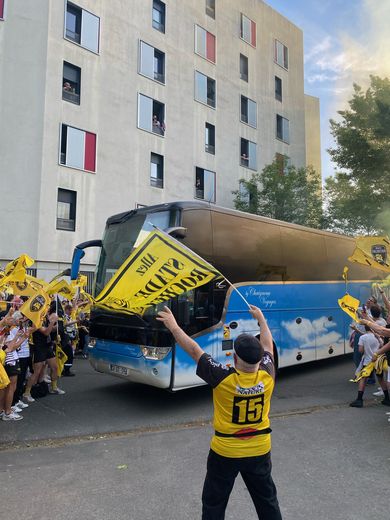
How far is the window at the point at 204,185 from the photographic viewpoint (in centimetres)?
2678

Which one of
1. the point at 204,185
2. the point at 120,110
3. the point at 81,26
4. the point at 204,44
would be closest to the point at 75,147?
the point at 120,110

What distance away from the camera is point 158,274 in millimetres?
4129

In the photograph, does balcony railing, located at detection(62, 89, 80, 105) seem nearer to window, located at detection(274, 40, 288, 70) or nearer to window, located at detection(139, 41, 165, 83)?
window, located at detection(139, 41, 165, 83)

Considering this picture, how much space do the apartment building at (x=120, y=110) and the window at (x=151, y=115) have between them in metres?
0.06

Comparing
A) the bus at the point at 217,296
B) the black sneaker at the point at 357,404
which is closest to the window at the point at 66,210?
the bus at the point at 217,296

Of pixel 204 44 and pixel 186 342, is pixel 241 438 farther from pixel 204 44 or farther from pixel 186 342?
pixel 204 44

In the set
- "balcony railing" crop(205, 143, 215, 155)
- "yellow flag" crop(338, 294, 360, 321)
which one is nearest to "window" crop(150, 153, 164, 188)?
"balcony railing" crop(205, 143, 215, 155)

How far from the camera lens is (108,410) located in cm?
747

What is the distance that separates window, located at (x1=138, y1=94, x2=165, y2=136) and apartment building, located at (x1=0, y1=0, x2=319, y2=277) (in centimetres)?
6

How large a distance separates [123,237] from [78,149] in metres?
14.5

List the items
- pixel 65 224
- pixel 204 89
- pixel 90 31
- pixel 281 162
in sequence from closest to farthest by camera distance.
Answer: pixel 65 224
pixel 90 31
pixel 204 89
pixel 281 162

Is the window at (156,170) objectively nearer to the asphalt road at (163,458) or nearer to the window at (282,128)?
the window at (282,128)

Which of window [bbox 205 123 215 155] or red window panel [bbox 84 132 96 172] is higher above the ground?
window [bbox 205 123 215 155]

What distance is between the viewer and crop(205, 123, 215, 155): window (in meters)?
27.5
